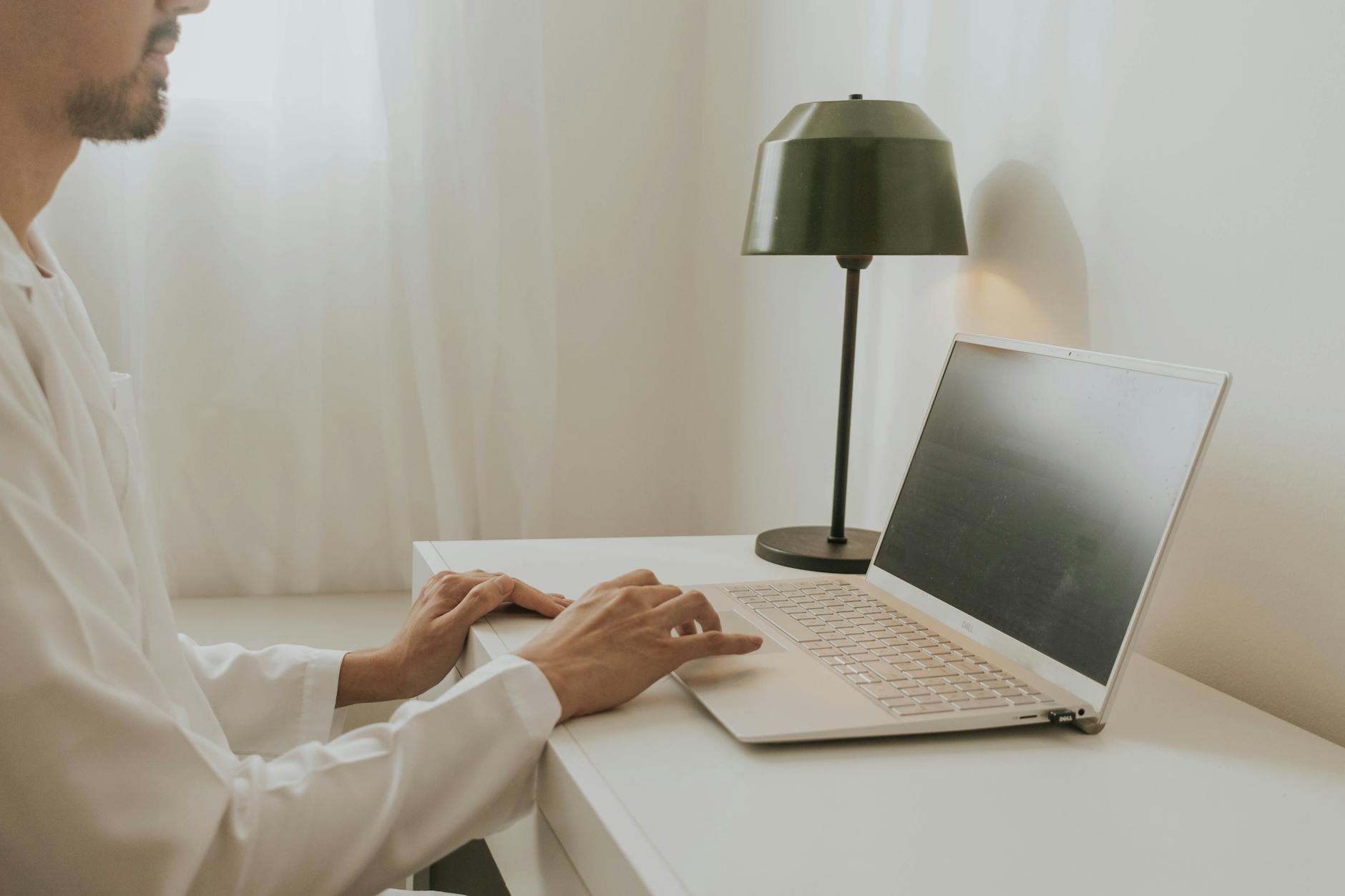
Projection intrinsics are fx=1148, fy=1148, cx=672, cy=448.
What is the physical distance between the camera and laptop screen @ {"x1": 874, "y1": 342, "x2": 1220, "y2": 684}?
0.77 m

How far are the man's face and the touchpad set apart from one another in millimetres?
558

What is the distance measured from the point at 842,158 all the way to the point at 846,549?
40 cm

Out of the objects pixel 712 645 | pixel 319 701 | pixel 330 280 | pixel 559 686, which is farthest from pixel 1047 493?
pixel 330 280

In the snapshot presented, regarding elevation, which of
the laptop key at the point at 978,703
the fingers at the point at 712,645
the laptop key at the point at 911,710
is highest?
the fingers at the point at 712,645

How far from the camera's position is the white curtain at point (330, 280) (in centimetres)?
173

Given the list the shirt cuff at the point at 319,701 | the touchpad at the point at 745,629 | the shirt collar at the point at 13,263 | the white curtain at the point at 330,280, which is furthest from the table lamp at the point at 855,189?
the white curtain at the point at 330,280

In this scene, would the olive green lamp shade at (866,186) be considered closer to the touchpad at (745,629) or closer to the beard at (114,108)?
the touchpad at (745,629)

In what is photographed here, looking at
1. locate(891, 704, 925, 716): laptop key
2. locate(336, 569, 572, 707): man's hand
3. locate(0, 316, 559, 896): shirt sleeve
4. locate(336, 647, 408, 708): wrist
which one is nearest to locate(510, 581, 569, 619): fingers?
locate(336, 569, 572, 707): man's hand

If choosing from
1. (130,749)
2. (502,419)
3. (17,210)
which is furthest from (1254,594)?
(502,419)

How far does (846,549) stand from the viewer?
121 centimetres

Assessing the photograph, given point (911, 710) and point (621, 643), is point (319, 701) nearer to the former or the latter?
point (621, 643)

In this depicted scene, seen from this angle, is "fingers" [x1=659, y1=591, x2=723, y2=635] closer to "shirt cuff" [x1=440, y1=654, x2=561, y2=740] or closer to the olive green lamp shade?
"shirt cuff" [x1=440, y1=654, x2=561, y2=740]

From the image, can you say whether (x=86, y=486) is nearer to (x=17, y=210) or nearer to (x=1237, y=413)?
(x=17, y=210)

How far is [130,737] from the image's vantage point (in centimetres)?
59
